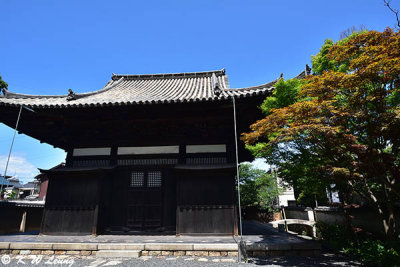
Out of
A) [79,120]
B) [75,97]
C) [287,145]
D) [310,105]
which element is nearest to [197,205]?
[287,145]

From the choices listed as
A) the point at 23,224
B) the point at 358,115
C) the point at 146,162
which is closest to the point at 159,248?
the point at 146,162

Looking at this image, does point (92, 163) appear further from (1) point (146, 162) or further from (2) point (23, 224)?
(2) point (23, 224)

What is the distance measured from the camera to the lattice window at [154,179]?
340 inches

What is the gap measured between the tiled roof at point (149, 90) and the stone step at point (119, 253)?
481 centimetres

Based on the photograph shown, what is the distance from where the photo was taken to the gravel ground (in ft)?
17.8

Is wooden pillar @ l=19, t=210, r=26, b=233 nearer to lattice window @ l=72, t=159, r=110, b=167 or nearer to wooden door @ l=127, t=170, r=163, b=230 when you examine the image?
lattice window @ l=72, t=159, r=110, b=167

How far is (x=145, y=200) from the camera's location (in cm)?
851

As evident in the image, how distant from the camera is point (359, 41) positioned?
5020 mm

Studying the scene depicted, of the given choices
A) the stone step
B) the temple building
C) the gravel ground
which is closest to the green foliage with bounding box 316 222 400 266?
the gravel ground

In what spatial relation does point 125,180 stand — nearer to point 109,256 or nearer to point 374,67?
point 109,256

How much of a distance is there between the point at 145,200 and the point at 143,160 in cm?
164

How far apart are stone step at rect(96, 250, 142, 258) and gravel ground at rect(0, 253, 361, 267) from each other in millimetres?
161

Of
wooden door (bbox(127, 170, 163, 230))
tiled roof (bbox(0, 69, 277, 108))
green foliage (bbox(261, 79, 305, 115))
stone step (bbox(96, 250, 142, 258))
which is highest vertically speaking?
tiled roof (bbox(0, 69, 277, 108))

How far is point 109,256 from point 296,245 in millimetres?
5493
